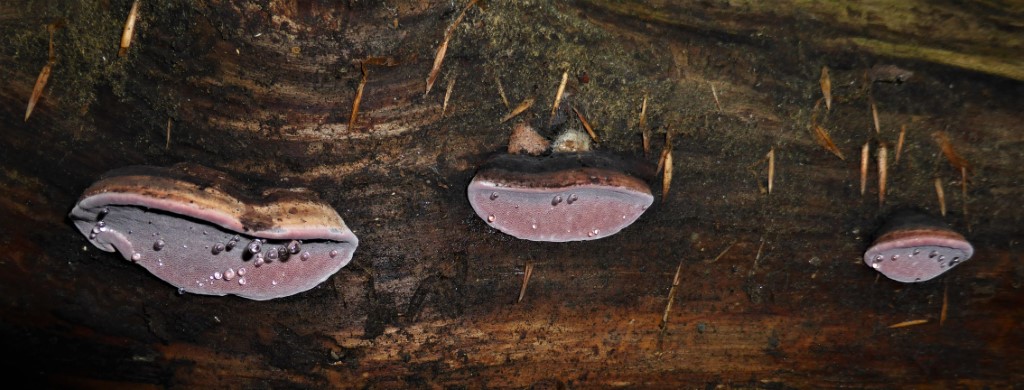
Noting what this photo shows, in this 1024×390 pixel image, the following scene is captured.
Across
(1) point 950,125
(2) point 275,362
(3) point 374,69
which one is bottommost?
(2) point 275,362

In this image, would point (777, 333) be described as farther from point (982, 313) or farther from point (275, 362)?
point (275, 362)

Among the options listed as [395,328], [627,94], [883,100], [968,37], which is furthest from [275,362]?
[968,37]

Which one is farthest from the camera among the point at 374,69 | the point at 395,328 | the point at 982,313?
the point at 982,313

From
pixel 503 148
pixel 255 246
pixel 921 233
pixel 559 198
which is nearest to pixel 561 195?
pixel 559 198

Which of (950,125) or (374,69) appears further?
(950,125)

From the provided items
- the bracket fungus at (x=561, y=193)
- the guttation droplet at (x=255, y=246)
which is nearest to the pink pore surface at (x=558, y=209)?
the bracket fungus at (x=561, y=193)

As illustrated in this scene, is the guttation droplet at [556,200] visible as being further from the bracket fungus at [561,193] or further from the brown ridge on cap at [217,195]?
the brown ridge on cap at [217,195]
